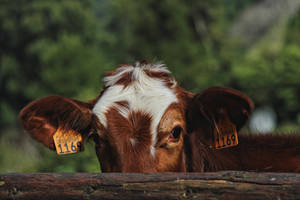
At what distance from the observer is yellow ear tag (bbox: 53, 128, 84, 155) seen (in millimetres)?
3764

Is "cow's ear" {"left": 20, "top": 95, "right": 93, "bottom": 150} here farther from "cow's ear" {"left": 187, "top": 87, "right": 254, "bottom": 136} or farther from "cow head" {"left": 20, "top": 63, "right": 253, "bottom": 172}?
"cow's ear" {"left": 187, "top": 87, "right": 254, "bottom": 136}

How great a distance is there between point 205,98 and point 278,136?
2.71 ft

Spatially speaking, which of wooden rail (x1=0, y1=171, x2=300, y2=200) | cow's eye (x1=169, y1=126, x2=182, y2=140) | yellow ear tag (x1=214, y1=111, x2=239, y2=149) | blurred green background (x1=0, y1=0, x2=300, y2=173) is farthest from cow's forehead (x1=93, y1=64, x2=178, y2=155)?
blurred green background (x1=0, y1=0, x2=300, y2=173)

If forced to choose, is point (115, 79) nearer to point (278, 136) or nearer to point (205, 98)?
point (205, 98)

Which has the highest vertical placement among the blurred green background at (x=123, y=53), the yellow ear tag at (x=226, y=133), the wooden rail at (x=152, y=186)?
the blurred green background at (x=123, y=53)

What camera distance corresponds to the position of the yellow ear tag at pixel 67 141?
3764 mm

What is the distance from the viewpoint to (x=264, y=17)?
194 ft

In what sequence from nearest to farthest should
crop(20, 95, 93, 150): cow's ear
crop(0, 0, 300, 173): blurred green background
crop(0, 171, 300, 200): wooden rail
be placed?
crop(0, 171, 300, 200): wooden rail → crop(20, 95, 93, 150): cow's ear → crop(0, 0, 300, 173): blurred green background

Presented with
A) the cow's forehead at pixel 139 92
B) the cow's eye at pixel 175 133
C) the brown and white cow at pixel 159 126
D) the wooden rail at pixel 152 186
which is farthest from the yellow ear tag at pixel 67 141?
the wooden rail at pixel 152 186

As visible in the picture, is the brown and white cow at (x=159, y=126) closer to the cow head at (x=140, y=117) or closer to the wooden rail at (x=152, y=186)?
the cow head at (x=140, y=117)

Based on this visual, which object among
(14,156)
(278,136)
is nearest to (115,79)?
(278,136)

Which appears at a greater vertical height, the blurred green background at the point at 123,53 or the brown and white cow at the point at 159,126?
the blurred green background at the point at 123,53

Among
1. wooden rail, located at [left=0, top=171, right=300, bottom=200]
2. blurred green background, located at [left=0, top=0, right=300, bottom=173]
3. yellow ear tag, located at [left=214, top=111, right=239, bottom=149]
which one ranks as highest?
blurred green background, located at [left=0, top=0, right=300, bottom=173]

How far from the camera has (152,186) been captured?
1929 millimetres
